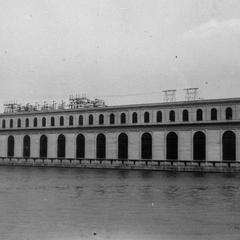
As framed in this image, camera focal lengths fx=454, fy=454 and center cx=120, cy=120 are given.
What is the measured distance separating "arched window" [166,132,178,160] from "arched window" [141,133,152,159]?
2.84 m

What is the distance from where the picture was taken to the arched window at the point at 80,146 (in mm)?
68644

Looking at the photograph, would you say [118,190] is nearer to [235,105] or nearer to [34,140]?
[235,105]

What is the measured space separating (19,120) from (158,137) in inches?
1064

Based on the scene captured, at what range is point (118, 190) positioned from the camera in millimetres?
31469

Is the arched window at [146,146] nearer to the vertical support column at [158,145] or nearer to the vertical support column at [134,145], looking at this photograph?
the vertical support column at [134,145]

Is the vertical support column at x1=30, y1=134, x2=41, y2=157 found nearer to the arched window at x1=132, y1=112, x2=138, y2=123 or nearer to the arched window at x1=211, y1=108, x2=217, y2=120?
the arched window at x1=132, y1=112, x2=138, y2=123

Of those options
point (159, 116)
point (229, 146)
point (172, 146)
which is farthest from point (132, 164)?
point (229, 146)

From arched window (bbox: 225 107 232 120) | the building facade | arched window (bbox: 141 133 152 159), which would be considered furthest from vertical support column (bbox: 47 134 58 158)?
arched window (bbox: 225 107 232 120)

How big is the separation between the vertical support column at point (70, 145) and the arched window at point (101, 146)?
4.35 m

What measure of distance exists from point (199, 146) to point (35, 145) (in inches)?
1118

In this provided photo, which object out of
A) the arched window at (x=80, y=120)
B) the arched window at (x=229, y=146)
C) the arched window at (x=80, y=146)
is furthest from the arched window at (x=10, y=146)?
the arched window at (x=229, y=146)

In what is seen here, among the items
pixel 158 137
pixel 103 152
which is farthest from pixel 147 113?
pixel 103 152

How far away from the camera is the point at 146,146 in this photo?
206ft

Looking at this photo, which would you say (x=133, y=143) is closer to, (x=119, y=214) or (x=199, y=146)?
(x=199, y=146)
